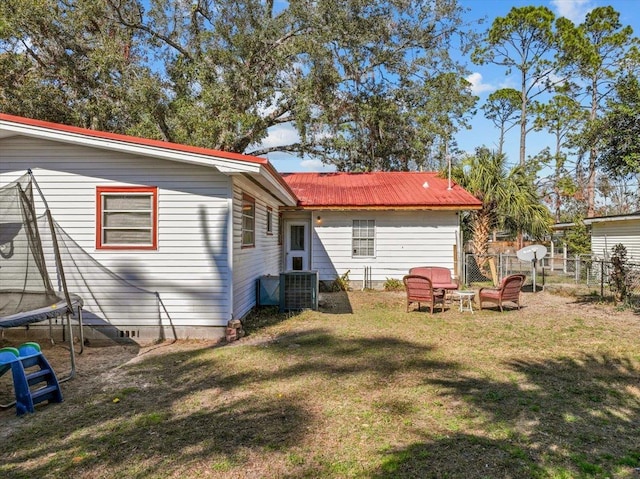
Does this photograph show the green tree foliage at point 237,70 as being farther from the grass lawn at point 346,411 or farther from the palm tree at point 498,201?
the grass lawn at point 346,411

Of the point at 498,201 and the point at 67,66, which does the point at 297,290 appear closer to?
the point at 498,201

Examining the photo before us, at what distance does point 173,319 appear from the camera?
259 inches

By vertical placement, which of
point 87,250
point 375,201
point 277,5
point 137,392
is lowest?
point 137,392

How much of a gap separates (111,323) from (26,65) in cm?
1443

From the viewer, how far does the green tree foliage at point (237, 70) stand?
626 inches

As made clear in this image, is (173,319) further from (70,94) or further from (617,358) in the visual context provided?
(70,94)

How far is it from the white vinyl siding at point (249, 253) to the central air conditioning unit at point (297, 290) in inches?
26.7

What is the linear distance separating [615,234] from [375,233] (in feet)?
35.9

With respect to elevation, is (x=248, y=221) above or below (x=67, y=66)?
below

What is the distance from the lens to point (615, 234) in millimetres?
16562

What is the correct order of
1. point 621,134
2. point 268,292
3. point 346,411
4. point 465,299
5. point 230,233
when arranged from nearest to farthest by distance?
point 346,411 < point 230,233 < point 268,292 < point 465,299 < point 621,134

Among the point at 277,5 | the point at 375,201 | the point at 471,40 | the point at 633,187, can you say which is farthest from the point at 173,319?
the point at 633,187

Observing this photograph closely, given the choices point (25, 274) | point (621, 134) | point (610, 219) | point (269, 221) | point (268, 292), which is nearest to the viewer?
point (25, 274)

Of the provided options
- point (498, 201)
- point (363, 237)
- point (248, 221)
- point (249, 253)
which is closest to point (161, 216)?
point (248, 221)
